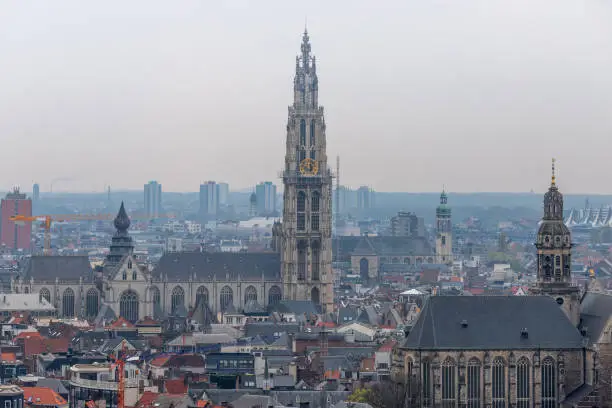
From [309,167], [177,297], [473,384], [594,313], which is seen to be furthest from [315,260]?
[473,384]

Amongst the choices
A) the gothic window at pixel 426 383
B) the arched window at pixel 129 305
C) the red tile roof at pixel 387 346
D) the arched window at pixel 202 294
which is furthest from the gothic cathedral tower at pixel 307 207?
Answer: the gothic window at pixel 426 383

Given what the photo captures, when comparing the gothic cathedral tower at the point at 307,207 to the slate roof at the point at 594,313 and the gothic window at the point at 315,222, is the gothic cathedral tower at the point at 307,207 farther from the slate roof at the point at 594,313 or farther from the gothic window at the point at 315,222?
the slate roof at the point at 594,313

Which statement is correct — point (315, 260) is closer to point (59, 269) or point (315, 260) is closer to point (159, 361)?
point (59, 269)

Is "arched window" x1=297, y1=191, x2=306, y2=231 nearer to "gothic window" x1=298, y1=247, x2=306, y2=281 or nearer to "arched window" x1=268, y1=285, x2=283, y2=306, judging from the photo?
"gothic window" x1=298, y1=247, x2=306, y2=281

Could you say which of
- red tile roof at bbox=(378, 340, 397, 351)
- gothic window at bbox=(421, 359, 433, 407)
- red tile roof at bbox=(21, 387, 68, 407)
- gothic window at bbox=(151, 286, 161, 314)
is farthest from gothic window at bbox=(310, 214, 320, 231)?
gothic window at bbox=(421, 359, 433, 407)

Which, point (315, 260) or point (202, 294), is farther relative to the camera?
point (202, 294)

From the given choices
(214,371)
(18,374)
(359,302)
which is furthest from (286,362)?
(359,302)
